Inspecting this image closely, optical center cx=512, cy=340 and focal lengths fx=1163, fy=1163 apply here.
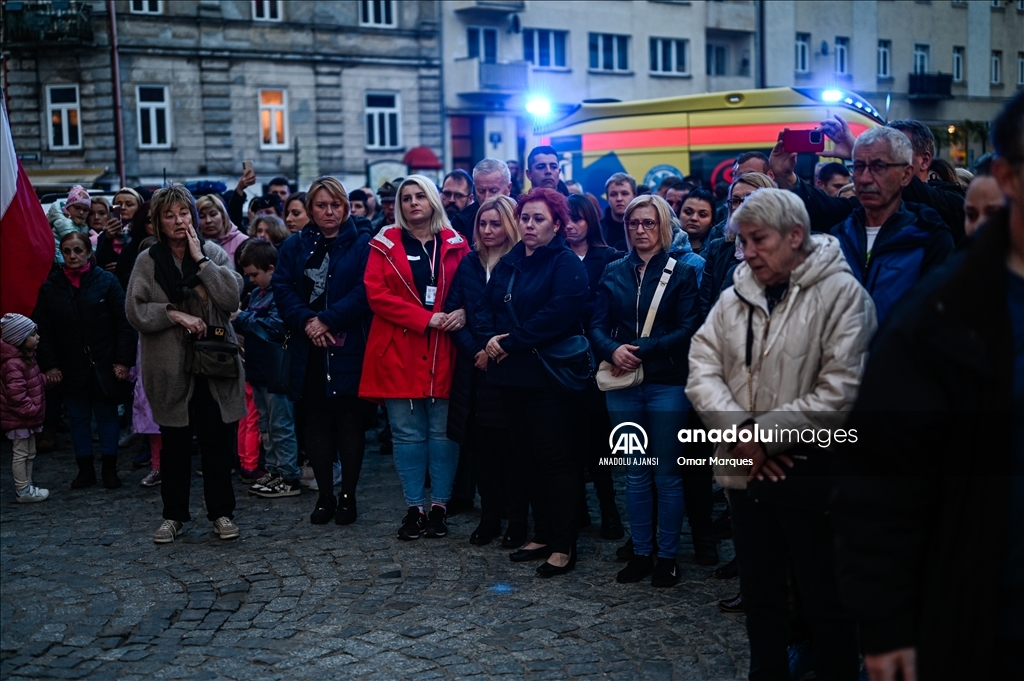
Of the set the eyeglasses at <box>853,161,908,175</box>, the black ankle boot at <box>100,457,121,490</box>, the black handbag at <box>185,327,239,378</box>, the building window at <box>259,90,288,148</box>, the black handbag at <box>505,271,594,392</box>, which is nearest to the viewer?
the eyeglasses at <box>853,161,908,175</box>

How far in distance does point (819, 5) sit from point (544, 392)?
4434 centimetres

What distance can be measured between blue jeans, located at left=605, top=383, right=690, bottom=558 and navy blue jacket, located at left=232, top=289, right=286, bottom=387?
2.85m

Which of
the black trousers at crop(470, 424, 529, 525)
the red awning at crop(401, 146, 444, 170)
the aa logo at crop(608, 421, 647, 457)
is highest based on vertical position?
the red awning at crop(401, 146, 444, 170)

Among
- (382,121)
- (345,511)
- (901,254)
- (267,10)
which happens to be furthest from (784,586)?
(382,121)

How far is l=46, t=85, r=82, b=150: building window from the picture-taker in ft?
112

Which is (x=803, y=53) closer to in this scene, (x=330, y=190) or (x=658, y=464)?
(x=330, y=190)

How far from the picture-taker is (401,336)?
7543 mm

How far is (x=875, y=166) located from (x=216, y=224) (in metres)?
6.18

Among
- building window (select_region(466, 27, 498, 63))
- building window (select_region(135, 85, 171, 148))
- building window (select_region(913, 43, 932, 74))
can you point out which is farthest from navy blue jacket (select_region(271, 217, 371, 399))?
building window (select_region(913, 43, 932, 74))

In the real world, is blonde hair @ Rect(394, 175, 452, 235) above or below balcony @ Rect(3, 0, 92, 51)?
below

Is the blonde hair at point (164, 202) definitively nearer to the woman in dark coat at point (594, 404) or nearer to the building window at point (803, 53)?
the woman in dark coat at point (594, 404)

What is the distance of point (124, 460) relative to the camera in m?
10.4

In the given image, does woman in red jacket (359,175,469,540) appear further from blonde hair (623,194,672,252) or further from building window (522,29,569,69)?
building window (522,29,569,69)

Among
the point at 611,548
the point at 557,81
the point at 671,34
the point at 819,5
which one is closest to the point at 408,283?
the point at 611,548
